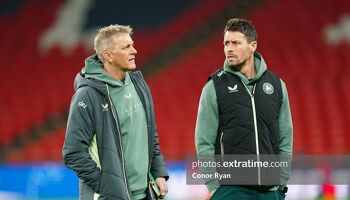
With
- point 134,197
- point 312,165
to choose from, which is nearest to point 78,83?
point 134,197

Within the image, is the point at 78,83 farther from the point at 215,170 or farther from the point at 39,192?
the point at 39,192

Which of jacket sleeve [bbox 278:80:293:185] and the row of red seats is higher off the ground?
the row of red seats

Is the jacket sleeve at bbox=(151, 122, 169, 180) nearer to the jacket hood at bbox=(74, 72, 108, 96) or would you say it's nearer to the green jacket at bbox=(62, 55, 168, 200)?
the green jacket at bbox=(62, 55, 168, 200)

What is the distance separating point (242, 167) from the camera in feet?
14.7

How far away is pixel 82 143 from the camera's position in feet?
13.9

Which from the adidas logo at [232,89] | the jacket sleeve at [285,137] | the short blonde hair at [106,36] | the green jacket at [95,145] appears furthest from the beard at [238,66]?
the green jacket at [95,145]

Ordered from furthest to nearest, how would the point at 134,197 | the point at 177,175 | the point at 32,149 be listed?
the point at 32,149
the point at 177,175
the point at 134,197

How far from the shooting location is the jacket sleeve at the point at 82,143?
422cm

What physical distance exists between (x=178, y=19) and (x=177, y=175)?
5.70 m

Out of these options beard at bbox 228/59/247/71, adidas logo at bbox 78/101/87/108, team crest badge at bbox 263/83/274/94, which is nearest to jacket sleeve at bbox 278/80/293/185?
team crest badge at bbox 263/83/274/94

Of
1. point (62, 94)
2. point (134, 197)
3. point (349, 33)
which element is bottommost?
point (134, 197)

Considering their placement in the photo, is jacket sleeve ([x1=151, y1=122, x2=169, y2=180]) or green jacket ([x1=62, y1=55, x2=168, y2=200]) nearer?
green jacket ([x1=62, y1=55, x2=168, y2=200])

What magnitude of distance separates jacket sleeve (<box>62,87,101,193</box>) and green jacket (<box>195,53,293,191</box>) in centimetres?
67

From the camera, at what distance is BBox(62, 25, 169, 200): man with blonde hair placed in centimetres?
425
